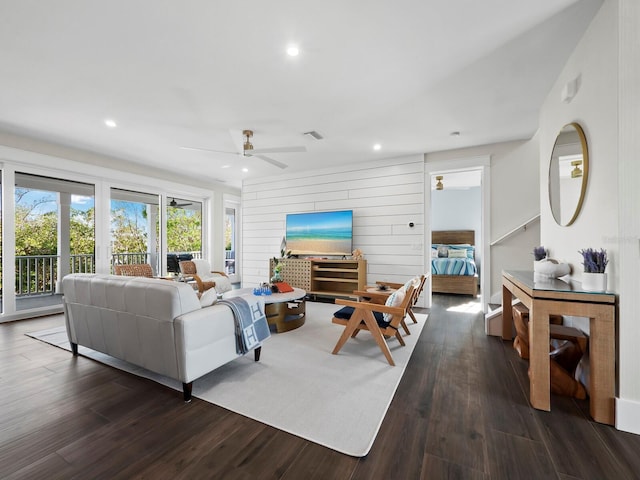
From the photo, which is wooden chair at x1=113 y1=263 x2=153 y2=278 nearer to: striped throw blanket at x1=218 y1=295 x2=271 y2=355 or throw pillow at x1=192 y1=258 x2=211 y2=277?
throw pillow at x1=192 y1=258 x2=211 y2=277

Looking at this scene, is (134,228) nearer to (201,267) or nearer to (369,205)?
(201,267)

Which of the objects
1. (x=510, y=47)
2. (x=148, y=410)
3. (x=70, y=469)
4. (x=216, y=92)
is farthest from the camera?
(x=216, y=92)

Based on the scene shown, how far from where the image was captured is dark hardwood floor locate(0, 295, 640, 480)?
1387 millimetres

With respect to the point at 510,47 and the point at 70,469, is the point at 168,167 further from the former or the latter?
the point at 510,47

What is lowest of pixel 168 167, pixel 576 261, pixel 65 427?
pixel 65 427

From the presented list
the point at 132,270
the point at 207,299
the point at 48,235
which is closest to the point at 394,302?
the point at 207,299

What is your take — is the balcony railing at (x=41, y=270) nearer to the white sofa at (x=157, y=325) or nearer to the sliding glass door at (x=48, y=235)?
the sliding glass door at (x=48, y=235)

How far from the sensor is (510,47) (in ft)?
7.51

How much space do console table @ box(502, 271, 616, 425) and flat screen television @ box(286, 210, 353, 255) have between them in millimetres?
3633

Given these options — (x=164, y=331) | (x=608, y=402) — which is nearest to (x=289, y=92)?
(x=164, y=331)

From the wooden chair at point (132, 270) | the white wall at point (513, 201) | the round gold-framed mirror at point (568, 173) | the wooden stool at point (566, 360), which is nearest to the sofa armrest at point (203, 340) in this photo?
the wooden stool at point (566, 360)

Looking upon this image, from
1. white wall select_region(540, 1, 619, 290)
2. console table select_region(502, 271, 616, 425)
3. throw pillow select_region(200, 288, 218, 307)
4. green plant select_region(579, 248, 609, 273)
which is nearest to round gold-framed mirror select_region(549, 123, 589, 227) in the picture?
white wall select_region(540, 1, 619, 290)

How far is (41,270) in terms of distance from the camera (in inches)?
185

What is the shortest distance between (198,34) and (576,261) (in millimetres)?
3448
